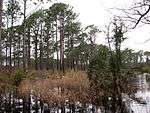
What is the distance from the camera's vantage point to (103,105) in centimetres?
1453

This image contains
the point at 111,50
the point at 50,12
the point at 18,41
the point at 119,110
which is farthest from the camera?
the point at 18,41

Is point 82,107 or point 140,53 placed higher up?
point 140,53

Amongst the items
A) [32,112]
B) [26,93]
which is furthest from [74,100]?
[26,93]

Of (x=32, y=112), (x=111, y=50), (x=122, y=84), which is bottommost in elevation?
(x=32, y=112)

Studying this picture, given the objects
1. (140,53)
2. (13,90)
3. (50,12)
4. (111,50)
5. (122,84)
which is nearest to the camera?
(122,84)

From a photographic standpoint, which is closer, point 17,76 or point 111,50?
point 111,50

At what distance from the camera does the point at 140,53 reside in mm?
129875

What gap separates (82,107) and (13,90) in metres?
7.00

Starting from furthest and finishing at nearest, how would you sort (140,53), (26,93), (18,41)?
(140,53), (18,41), (26,93)

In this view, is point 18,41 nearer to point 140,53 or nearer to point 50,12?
point 50,12

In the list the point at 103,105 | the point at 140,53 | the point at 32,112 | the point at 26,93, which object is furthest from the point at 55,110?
the point at 140,53

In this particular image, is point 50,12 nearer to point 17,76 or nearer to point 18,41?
point 18,41

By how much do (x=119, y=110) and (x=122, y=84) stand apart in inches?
59.6

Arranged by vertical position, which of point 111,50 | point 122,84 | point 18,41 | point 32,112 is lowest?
point 32,112
